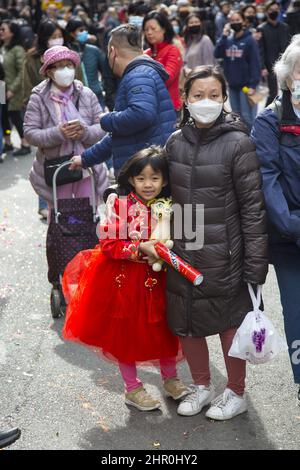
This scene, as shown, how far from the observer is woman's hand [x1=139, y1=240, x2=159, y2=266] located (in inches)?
175

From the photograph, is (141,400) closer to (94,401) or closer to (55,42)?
(94,401)

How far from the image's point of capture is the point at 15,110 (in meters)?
12.8

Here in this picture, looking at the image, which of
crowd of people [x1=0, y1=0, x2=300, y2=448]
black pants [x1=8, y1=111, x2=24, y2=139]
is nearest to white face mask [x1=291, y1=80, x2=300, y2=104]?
crowd of people [x1=0, y1=0, x2=300, y2=448]

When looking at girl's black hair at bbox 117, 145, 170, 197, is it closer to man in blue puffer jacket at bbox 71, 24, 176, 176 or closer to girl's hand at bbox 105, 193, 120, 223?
girl's hand at bbox 105, 193, 120, 223

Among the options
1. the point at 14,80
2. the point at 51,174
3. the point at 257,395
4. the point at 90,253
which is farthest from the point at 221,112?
the point at 14,80

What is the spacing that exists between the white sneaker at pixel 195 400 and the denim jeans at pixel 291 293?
1.69 ft

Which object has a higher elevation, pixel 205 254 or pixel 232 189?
pixel 232 189

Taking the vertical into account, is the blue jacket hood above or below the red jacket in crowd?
above

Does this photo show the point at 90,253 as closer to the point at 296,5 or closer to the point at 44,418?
the point at 44,418

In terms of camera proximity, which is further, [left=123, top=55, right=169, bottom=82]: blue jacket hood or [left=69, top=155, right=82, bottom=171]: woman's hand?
[left=69, top=155, right=82, bottom=171]: woman's hand

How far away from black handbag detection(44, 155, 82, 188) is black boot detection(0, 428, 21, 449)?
242cm

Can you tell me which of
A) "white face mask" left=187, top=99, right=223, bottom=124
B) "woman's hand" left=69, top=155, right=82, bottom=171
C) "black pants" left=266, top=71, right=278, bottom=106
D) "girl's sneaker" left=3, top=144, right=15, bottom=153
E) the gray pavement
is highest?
"white face mask" left=187, top=99, right=223, bottom=124

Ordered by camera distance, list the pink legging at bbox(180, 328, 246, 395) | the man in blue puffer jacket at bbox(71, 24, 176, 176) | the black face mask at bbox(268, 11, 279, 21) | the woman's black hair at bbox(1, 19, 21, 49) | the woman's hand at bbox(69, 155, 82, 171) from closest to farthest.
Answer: the pink legging at bbox(180, 328, 246, 395) → the man in blue puffer jacket at bbox(71, 24, 176, 176) → the woman's hand at bbox(69, 155, 82, 171) → the woman's black hair at bbox(1, 19, 21, 49) → the black face mask at bbox(268, 11, 279, 21)
